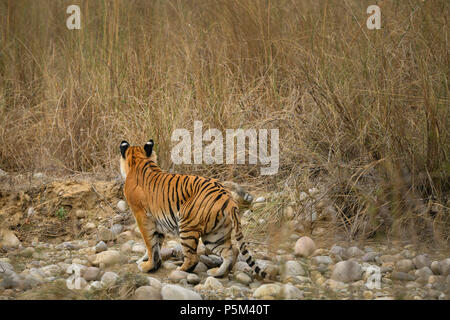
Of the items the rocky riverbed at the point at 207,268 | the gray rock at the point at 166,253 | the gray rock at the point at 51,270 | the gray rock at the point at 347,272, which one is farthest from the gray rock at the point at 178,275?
the gray rock at the point at 347,272

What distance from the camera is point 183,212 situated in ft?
10.9

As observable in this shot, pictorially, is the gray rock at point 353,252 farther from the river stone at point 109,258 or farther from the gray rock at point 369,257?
the river stone at point 109,258

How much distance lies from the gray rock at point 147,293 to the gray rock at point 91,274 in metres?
0.47

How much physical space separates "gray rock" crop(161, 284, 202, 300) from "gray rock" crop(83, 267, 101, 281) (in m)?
0.61

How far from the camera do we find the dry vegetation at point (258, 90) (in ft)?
13.6

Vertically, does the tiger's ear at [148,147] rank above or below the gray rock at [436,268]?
above

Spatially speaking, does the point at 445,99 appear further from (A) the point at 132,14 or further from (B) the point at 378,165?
(A) the point at 132,14

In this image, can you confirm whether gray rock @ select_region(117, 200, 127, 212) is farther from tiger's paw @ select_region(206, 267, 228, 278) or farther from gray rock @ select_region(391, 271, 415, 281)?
gray rock @ select_region(391, 271, 415, 281)

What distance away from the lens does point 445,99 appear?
4211mm

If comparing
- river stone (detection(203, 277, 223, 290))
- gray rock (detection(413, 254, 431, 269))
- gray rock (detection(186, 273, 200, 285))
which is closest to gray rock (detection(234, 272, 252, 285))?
river stone (detection(203, 277, 223, 290))

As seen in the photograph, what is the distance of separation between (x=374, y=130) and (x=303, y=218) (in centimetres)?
88

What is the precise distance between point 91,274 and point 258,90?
288 cm

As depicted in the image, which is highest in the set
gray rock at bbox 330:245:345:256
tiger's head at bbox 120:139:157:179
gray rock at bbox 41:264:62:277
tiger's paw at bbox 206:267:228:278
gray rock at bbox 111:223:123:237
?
tiger's head at bbox 120:139:157:179

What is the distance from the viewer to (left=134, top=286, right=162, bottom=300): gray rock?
305 cm
